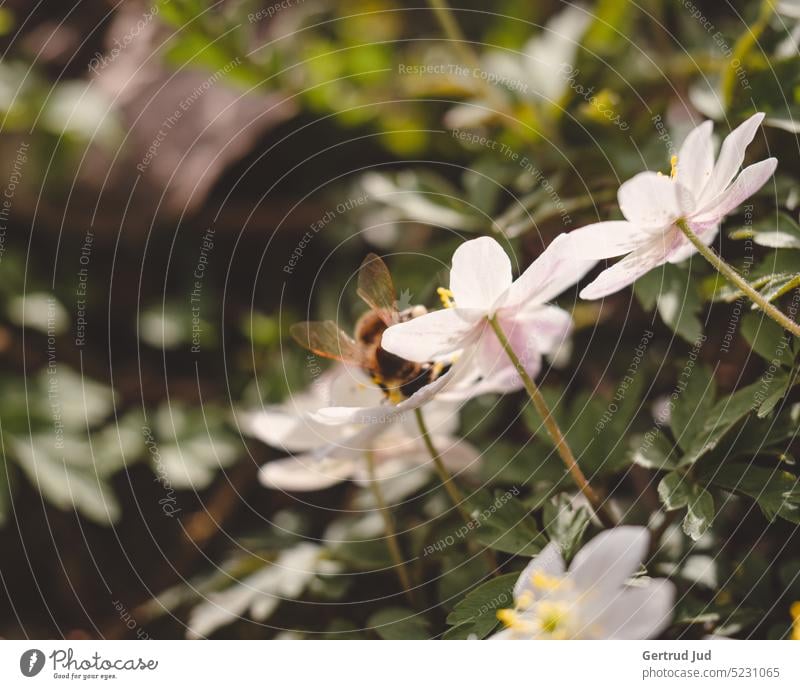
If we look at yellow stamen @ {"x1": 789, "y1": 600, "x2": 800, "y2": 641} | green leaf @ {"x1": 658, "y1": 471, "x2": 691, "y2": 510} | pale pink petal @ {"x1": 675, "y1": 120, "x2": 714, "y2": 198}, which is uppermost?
pale pink petal @ {"x1": 675, "y1": 120, "x2": 714, "y2": 198}

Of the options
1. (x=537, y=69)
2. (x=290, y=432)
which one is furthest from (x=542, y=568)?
(x=537, y=69)

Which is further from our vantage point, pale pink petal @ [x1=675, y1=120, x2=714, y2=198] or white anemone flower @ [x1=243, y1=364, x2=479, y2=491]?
white anemone flower @ [x1=243, y1=364, x2=479, y2=491]

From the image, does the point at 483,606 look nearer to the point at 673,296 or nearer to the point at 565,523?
the point at 565,523

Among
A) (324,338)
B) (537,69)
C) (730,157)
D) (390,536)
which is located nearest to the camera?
(730,157)

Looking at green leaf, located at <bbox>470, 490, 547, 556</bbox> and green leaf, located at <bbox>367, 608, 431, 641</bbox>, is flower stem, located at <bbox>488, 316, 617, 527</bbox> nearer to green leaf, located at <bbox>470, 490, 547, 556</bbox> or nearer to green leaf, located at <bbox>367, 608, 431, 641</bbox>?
green leaf, located at <bbox>470, 490, 547, 556</bbox>

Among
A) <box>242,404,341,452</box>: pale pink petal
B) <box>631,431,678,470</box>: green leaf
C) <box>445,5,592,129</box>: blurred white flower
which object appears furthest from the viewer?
<box>445,5,592,129</box>: blurred white flower

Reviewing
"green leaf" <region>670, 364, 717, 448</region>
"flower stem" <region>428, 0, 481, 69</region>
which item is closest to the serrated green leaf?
"green leaf" <region>670, 364, 717, 448</region>

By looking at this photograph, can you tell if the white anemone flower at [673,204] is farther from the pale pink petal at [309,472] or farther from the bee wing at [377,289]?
the pale pink petal at [309,472]
